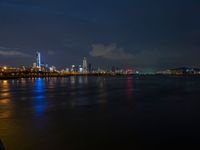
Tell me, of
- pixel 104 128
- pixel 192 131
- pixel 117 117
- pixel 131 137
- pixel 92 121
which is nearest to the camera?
pixel 131 137

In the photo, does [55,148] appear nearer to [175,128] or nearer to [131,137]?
[131,137]

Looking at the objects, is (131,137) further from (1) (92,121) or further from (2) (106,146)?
(1) (92,121)

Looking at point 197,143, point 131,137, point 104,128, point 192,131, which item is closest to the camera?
point 197,143

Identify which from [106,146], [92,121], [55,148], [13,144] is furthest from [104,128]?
[13,144]

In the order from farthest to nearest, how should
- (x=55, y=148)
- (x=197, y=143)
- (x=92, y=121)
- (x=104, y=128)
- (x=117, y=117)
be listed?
(x=117, y=117) → (x=92, y=121) → (x=104, y=128) → (x=197, y=143) → (x=55, y=148)

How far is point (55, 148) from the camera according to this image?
10.1 metres

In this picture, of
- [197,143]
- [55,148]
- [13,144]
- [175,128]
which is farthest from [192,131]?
[13,144]

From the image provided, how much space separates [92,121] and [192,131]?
246 inches

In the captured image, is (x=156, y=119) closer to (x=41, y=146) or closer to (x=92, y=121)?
(x=92, y=121)

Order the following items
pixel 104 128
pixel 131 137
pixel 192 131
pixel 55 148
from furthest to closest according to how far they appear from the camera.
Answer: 1. pixel 104 128
2. pixel 192 131
3. pixel 131 137
4. pixel 55 148

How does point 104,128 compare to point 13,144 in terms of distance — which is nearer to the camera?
point 13,144

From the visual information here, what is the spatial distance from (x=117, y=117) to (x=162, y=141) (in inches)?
257

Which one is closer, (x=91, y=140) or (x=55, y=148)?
(x=55, y=148)

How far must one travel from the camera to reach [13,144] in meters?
10.7
